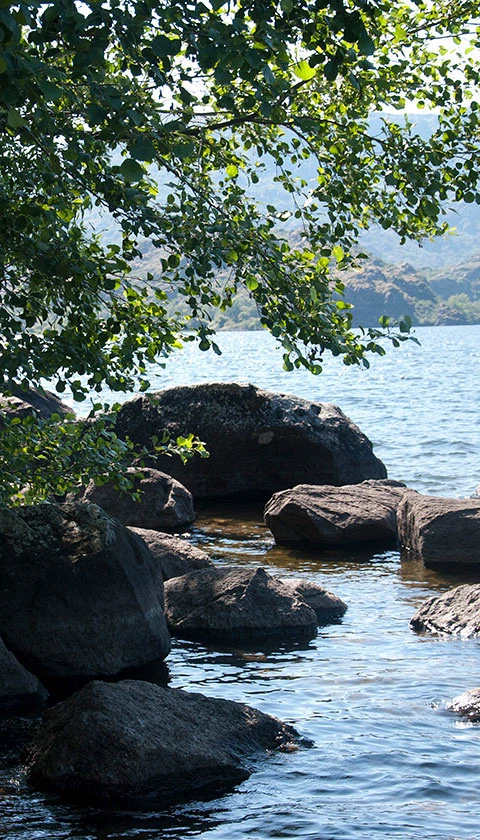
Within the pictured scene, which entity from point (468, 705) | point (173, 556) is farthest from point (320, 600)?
point (468, 705)

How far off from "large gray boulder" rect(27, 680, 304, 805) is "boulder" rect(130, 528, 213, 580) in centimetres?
553

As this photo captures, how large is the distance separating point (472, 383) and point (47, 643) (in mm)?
58007

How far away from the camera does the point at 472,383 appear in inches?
2623

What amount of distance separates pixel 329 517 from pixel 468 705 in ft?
26.7

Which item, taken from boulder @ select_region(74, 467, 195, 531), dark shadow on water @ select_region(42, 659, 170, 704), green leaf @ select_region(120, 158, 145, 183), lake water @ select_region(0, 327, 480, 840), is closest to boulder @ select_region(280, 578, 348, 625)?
lake water @ select_region(0, 327, 480, 840)

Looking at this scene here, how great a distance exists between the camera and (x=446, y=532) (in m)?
16.8

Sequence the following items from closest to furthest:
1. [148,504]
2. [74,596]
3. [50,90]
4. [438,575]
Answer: [50,90]
[74,596]
[438,575]
[148,504]

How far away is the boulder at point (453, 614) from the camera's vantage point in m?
12.9

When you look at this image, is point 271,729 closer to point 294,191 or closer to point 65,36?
point 294,191

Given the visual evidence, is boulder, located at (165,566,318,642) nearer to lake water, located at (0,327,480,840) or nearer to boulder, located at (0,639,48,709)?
lake water, located at (0,327,480,840)

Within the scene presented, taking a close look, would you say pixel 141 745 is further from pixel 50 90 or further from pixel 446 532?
pixel 446 532

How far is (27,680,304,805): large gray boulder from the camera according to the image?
27.6 feet

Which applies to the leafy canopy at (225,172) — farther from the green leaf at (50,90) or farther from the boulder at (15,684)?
the boulder at (15,684)

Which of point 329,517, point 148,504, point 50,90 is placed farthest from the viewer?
point 148,504
